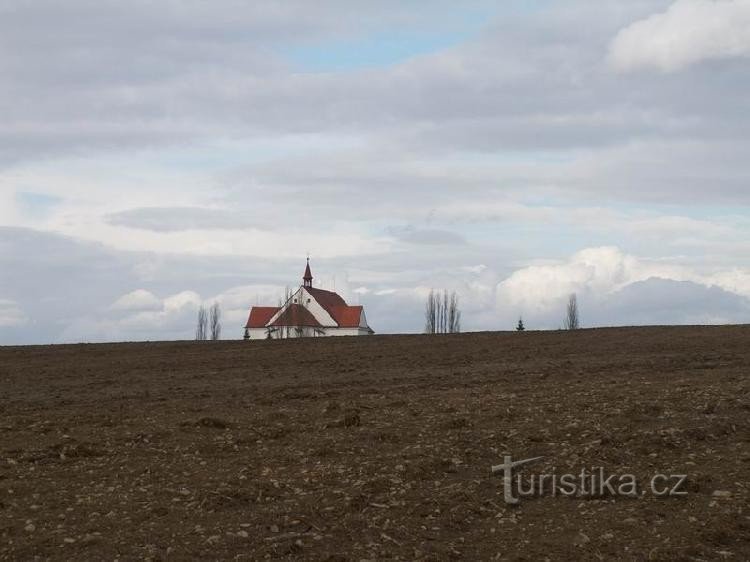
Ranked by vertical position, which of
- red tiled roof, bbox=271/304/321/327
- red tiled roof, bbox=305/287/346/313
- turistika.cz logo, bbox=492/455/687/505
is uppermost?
red tiled roof, bbox=305/287/346/313

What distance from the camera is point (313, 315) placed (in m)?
88.8

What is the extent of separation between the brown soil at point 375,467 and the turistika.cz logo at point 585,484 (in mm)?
143

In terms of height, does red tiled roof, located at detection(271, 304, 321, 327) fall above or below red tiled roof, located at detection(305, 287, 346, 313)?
below

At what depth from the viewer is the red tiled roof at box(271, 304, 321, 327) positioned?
81688mm

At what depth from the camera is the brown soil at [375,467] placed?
9.50 m

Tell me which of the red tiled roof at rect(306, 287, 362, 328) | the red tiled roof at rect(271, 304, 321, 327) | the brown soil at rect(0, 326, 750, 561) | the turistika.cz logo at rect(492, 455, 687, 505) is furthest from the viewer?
the red tiled roof at rect(306, 287, 362, 328)

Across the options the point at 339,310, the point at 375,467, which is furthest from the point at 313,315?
the point at 375,467

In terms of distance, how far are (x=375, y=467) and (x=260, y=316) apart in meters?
78.4

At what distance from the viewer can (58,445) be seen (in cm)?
1340

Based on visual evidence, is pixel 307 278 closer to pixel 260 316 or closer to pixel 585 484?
pixel 260 316

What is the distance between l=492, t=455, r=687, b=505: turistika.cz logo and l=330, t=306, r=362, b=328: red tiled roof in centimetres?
7851

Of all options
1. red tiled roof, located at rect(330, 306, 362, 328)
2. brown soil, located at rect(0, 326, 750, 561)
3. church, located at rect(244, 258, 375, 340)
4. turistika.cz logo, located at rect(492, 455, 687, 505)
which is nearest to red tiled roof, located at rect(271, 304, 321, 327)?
church, located at rect(244, 258, 375, 340)

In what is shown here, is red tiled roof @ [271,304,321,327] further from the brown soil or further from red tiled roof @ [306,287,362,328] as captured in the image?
the brown soil

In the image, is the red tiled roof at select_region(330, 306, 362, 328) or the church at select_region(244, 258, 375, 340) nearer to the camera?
the church at select_region(244, 258, 375, 340)
